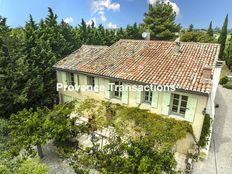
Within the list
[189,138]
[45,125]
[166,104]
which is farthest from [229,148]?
[45,125]

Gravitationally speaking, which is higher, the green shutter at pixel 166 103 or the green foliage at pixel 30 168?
the green shutter at pixel 166 103

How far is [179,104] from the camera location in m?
14.8

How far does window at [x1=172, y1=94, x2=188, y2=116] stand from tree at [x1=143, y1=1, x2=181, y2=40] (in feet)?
100

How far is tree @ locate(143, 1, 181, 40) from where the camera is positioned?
42.4 metres

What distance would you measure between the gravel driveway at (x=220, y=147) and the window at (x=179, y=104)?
14.3 feet

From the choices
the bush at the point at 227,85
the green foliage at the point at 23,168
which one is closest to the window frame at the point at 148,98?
the green foliage at the point at 23,168

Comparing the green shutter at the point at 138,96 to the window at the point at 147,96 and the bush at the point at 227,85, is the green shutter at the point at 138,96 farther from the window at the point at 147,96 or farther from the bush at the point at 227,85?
the bush at the point at 227,85

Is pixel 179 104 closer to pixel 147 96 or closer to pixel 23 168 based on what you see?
pixel 147 96

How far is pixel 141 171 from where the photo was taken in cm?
895

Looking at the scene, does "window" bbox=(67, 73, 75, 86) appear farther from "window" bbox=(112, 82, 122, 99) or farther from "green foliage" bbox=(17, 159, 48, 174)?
"green foliage" bbox=(17, 159, 48, 174)

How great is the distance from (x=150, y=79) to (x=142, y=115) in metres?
3.02

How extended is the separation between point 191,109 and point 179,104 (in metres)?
1.05

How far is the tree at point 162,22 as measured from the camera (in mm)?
42438

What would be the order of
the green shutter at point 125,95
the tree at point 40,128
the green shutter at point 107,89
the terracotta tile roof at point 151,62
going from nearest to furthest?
1. the tree at point 40,128
2. the terracotta tile roof at point 151,62
3. the green shutter at point 125,95
4. the green shutter at point 107,89
